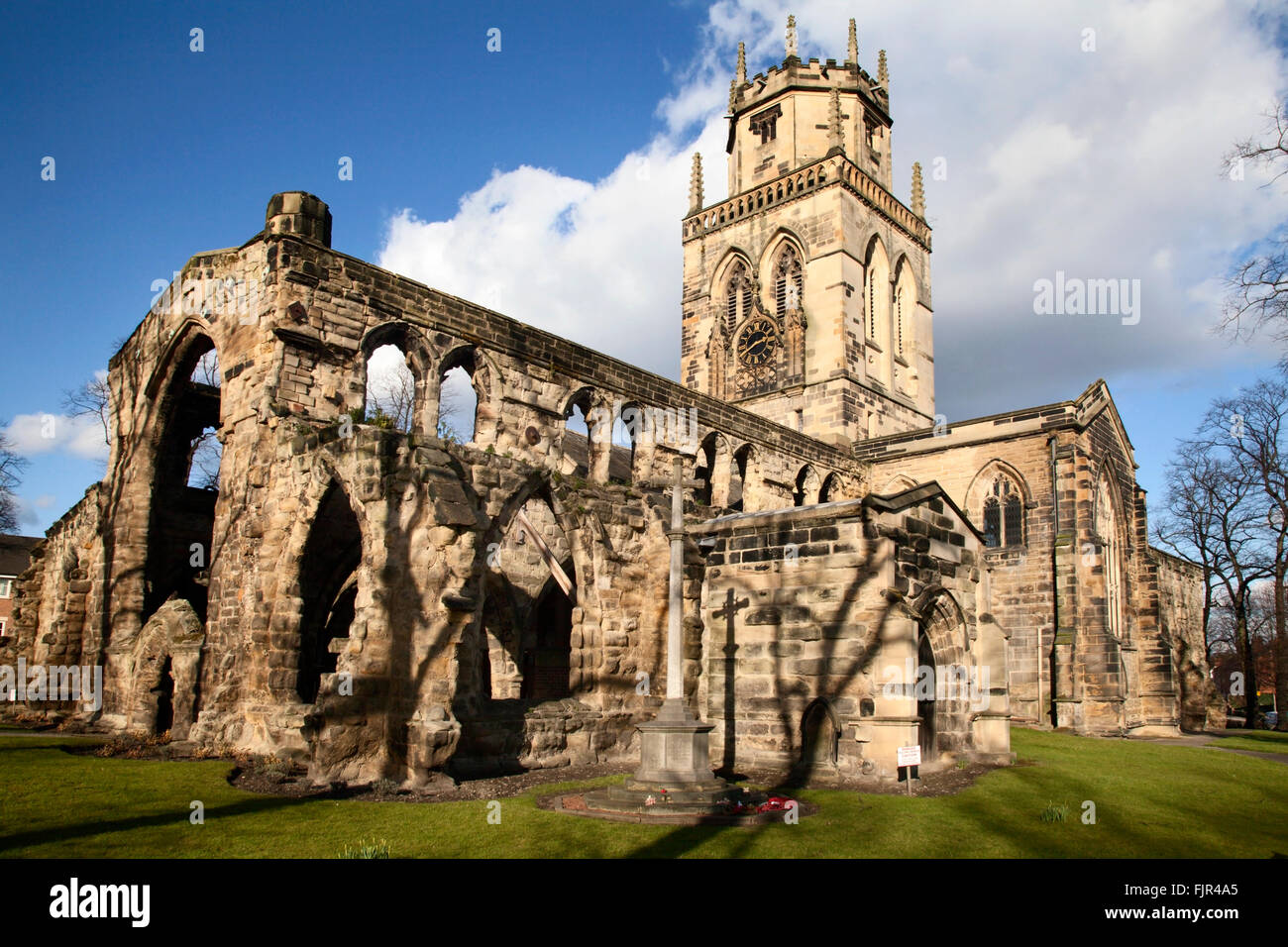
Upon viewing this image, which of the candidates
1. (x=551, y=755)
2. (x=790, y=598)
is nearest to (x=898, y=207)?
(x=790, y=598)

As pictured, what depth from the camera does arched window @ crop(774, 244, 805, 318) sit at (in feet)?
116

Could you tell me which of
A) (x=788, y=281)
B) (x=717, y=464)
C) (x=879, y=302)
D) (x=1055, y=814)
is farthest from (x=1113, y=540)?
(x=1055, y=814)

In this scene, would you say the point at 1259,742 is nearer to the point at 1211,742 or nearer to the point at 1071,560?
the point at 1211,742

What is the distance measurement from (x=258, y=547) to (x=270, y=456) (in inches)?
59.7

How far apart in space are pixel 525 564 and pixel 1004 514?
49.2 feet

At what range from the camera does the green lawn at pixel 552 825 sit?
7473mm

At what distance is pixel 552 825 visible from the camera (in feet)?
28.1

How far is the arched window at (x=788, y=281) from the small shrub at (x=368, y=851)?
30.7 metres

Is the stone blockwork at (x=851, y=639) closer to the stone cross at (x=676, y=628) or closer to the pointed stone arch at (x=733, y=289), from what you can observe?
the stone cross at (x=676, y=628)

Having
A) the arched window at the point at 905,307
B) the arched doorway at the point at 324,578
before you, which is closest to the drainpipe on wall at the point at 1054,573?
the arched window at the point at 905,307

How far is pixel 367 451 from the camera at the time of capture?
11859 mm
